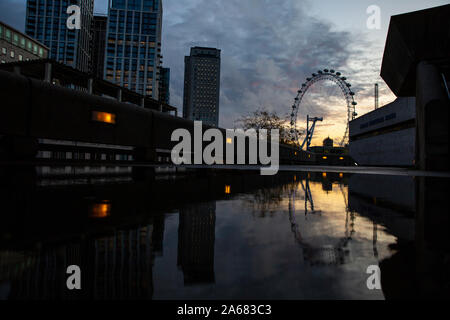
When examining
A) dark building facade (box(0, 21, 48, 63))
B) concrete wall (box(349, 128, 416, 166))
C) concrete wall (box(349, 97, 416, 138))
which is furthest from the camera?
dark building facade (box(0, 21, 48, 63))

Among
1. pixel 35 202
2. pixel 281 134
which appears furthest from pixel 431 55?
pixel 281 134

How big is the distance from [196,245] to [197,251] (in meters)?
0.17

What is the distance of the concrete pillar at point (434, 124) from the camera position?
17859mm

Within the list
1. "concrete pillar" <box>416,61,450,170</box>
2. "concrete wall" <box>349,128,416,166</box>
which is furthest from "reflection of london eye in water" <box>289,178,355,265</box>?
"concrete wall" <box>349,128,416,166</box>

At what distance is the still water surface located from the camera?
150 cm

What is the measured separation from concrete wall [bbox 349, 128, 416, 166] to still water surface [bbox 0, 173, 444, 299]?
4444 centimetres

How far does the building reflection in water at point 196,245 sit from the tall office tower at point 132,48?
132m

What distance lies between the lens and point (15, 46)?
270 feet

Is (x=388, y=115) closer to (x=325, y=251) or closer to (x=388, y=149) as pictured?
(x=388, y=149)

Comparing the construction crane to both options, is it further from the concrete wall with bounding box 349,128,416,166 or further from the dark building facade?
the dark building facade

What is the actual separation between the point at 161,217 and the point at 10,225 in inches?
60.3

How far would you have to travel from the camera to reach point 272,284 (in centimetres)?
158
